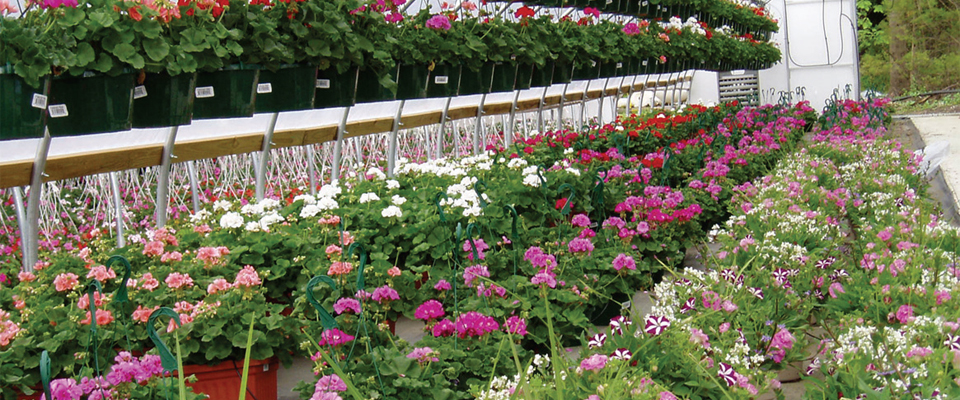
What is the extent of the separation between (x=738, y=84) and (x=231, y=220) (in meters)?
13.8

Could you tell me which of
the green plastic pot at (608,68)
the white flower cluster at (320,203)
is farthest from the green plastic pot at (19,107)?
the green plastic pot at (608,68)

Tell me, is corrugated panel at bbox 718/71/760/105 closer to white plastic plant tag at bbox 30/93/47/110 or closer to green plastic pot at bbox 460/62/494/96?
green plastic pot at bbox 460/62/494/96

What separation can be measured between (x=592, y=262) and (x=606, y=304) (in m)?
0.17

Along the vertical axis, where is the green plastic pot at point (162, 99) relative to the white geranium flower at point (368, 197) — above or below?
above

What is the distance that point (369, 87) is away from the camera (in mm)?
3406

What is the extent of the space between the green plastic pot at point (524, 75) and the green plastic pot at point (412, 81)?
967 millimetres

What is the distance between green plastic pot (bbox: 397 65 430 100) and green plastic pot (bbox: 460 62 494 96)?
1.19 feet

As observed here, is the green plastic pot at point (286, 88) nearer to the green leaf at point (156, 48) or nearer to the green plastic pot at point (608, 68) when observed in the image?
the green leaf at point (156, 48)

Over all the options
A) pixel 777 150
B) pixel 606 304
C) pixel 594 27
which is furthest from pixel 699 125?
pixel 606 304

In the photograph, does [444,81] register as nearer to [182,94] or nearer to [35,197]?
[182,94]

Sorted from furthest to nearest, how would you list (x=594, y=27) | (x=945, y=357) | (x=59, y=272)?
(x=594, y=27) < (x=59, y=272) < (x=945, y=357)

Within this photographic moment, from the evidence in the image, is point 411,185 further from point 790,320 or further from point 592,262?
point 790,320

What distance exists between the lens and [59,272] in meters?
2.33

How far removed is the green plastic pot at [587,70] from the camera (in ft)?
17.8
